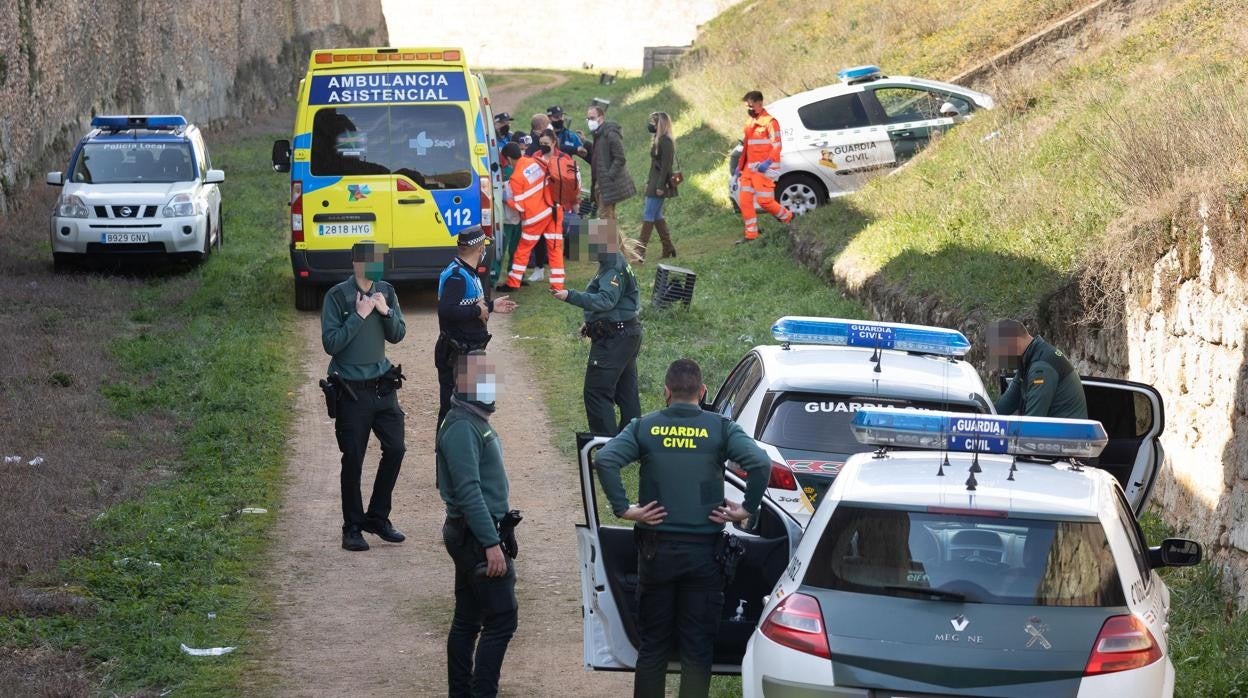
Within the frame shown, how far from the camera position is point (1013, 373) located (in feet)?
31.0

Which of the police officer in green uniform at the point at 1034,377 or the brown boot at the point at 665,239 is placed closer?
the police officer in green uniform at the point at 1034,377

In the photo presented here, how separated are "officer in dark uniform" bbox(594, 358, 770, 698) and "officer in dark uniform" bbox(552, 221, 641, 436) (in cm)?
336

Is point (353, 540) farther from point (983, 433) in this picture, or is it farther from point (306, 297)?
point (306, 297)

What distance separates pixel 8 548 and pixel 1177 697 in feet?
20.8

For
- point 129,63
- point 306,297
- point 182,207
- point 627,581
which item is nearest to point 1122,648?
point 627,581

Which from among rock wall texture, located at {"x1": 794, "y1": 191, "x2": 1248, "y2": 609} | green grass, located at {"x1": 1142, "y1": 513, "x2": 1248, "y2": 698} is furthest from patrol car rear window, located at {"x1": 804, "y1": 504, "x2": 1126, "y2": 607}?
rock wall texture, located at {"x1": 794, "y1": 191, "x2": 1248, "y2": 609}

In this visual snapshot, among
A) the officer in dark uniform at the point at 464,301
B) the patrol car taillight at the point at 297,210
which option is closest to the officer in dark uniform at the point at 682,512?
the officer in dark uniform at the point at 464,301

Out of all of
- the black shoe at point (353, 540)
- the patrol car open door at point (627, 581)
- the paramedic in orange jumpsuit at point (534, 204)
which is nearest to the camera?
the patrol car open door at point (627, 581)

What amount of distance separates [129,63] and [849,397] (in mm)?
28360

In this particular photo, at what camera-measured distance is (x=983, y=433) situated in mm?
6012

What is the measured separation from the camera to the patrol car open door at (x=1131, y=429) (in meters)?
8.02

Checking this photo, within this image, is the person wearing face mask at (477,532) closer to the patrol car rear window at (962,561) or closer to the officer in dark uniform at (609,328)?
the patrol car rear window at (962,561)

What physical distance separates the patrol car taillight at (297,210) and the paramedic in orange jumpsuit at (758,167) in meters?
5.59

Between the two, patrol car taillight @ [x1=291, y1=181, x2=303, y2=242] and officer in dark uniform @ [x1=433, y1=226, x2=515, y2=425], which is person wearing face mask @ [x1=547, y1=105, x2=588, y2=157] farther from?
officer in dark uniform @ [x1=433, y1=226, x2=515, y2=425]
